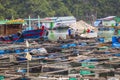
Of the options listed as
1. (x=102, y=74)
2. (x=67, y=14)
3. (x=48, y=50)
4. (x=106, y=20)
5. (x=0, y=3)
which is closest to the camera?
(x=102, y=74)

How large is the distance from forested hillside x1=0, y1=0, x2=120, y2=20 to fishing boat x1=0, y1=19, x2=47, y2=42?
8967mm

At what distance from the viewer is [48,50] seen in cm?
1647

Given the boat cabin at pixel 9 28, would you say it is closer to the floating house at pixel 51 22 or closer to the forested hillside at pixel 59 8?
the floating house at pixel 51 22

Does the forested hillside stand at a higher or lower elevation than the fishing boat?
higher

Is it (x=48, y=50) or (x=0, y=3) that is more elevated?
(x=0, y=3)

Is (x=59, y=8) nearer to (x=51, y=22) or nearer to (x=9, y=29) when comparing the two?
(x=51, y=22)

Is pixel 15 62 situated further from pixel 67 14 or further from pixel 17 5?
pixel 67 14

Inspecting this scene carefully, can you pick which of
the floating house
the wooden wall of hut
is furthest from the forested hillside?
the wooden wall of hut

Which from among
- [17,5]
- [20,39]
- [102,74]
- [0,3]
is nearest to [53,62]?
[102,74]

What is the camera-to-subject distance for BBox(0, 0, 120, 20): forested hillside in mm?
36875

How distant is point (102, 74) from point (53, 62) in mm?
3134

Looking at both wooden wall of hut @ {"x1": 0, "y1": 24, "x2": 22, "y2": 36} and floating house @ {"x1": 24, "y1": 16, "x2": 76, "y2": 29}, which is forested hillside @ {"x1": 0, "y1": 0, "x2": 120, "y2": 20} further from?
wooden wall of hut @ {"x1": 0, "y1": 24, "x2": 22, "y2": 36}

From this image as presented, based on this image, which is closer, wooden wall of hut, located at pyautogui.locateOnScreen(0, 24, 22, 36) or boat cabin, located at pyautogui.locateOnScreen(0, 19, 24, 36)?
boat cabin, located at pyautogui.locateOnScreen(0, 19, 24, 36)

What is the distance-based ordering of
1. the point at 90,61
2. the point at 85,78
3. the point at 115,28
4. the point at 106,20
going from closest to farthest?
Result: the point at 85,78, the point at 90,61, the point at 115,28, the point at 106,20
